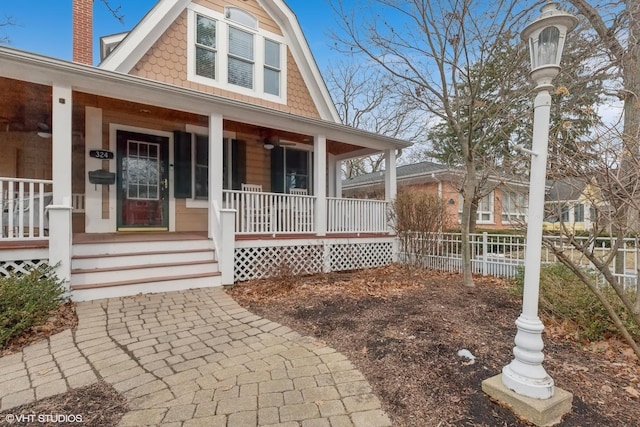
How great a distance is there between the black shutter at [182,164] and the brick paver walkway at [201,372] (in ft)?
13.3

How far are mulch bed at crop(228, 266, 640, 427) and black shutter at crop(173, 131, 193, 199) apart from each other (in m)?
3.32

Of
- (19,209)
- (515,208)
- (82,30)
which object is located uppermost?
(82,30)

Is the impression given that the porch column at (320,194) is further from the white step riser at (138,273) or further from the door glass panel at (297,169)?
the white step riser at (138,273)

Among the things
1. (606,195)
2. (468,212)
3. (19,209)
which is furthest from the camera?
(468,212)

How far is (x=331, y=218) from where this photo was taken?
756cm

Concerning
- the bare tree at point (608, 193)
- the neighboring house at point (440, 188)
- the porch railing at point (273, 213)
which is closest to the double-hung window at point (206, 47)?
the porch railing at point (273, 213)

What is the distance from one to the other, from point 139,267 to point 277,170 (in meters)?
4.71

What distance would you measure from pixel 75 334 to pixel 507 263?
7.38 m

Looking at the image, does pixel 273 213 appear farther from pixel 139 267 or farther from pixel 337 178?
pixel 337 178

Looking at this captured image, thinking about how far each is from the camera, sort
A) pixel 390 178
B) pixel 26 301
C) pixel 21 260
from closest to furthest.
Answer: pixel 26 301
pixel 21 260
pixel 390 178

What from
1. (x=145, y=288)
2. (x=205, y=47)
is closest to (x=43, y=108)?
(x=205, y=47)

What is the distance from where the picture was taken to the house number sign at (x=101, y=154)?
660 centimetres

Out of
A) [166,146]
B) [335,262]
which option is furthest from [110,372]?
[166,146]

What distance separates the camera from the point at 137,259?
5.29 m
